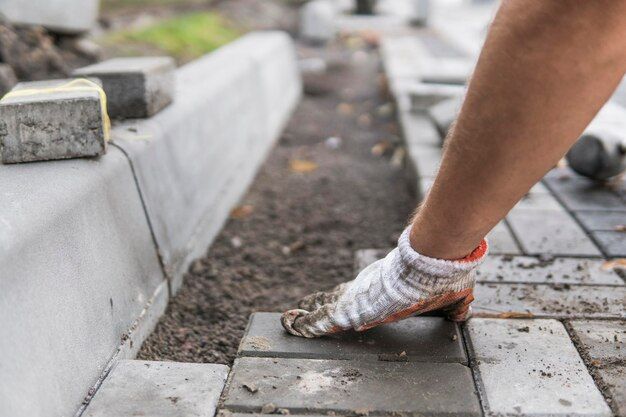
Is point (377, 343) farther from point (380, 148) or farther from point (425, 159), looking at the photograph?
point (380, 148)

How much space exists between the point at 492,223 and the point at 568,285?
674 mm

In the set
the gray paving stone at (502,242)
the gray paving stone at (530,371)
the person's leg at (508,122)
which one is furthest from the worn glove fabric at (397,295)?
the gray paving stone at (502,242)

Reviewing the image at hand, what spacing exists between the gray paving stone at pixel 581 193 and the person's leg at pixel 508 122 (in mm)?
1300

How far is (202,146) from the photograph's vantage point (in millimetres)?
2914

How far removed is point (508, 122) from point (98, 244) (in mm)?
1048

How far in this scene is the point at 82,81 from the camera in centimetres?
207

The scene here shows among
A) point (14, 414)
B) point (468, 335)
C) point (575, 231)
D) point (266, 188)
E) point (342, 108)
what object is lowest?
point (342, 108)

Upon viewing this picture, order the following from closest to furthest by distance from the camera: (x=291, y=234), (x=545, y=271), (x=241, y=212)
A: (x=545, y=271) → (x=291, y=234) → (x=241, y=212)

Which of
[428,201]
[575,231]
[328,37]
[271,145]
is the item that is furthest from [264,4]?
[428,201]

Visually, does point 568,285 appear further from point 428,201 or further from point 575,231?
point 428,201

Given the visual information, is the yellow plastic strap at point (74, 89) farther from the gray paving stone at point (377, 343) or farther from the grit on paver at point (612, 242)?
the grit on paver at point (612, 242)

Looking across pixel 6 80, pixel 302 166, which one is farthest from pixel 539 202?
pixel 6 80

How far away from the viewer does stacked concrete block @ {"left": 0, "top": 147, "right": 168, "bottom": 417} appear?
133 cm

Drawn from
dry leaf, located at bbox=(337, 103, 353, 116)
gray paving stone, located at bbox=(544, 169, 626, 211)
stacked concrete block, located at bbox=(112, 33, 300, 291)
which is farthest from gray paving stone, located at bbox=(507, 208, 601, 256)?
dry leaf, located at bbox=(337, 103, 353, 116)
